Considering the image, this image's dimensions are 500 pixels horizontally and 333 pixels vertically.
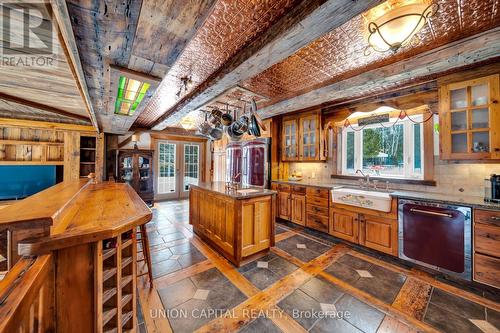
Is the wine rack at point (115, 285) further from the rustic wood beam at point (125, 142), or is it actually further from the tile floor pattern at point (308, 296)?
the rustic wood beam at point (125, 142)

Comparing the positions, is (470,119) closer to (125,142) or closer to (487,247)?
(487,247)

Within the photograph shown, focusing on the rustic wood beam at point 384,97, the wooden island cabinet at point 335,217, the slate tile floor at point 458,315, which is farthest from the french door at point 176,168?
the slate tile floor at point 458,315

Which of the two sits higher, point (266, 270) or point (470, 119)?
point (470, 119)

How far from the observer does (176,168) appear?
644 centimetres

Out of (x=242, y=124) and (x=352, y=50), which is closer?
(x=352, y=50)

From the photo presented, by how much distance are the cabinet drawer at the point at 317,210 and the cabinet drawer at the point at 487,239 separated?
1647 millimetres

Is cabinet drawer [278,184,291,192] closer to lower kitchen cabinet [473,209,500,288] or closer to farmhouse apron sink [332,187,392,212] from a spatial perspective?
farmhouse apron sink [332,187,392,212]

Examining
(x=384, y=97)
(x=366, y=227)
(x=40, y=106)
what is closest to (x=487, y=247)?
(x=366, y=227)

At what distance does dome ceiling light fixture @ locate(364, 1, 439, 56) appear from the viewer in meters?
1.29

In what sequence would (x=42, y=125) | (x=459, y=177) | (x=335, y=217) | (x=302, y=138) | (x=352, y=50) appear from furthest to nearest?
(x=302, y=138)
(x=42, y=125)
(x=335, y=217)
(x=459, y=177)
(x=352, y=50)

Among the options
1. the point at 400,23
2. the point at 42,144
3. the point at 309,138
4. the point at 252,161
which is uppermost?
the point at 400,23

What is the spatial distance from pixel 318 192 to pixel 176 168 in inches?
189

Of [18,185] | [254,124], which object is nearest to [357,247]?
A: [254,124]

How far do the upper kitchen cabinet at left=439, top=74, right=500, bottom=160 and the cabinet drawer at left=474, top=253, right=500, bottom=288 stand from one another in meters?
1.05
